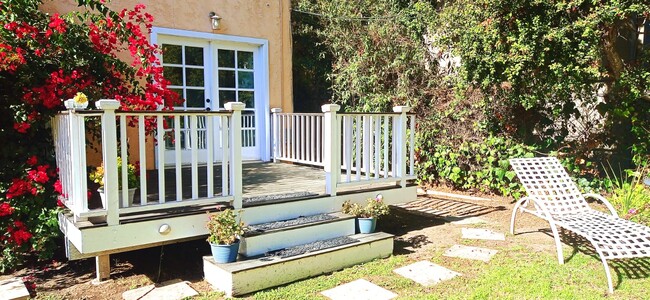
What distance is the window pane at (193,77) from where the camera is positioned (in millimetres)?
6602

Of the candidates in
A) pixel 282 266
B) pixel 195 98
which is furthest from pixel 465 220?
pixel 195 98

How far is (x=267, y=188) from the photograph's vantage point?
4777 millimetres

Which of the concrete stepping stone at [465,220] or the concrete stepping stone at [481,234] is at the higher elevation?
the concrete stepping stone at [465,220]

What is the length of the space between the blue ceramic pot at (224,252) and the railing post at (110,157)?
747 millimetres

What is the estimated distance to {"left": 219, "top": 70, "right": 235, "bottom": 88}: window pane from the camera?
6.91 m

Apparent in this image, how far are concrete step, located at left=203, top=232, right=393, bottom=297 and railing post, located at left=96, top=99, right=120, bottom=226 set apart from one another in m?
0.81

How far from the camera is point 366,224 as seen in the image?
4.32m

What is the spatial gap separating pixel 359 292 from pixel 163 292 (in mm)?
1530

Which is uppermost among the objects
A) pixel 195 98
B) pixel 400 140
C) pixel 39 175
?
pixel 195 98

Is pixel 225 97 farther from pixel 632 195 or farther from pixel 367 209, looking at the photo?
pixel 632 195

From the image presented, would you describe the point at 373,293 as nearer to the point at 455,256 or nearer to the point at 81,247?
the point at 455,256

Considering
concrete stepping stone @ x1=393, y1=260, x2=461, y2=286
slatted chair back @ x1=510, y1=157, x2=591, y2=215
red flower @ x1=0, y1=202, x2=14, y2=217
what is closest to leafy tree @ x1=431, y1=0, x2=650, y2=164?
slatted chair back @ x1=510, y1=157, x2=591, y2=215

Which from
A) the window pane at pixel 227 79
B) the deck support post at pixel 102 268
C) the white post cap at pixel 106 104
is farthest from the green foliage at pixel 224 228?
the window pane at pixel 227 79

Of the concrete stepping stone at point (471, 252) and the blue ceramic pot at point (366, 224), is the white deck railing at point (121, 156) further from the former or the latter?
the concrete stepping stone at point (471, 252)
